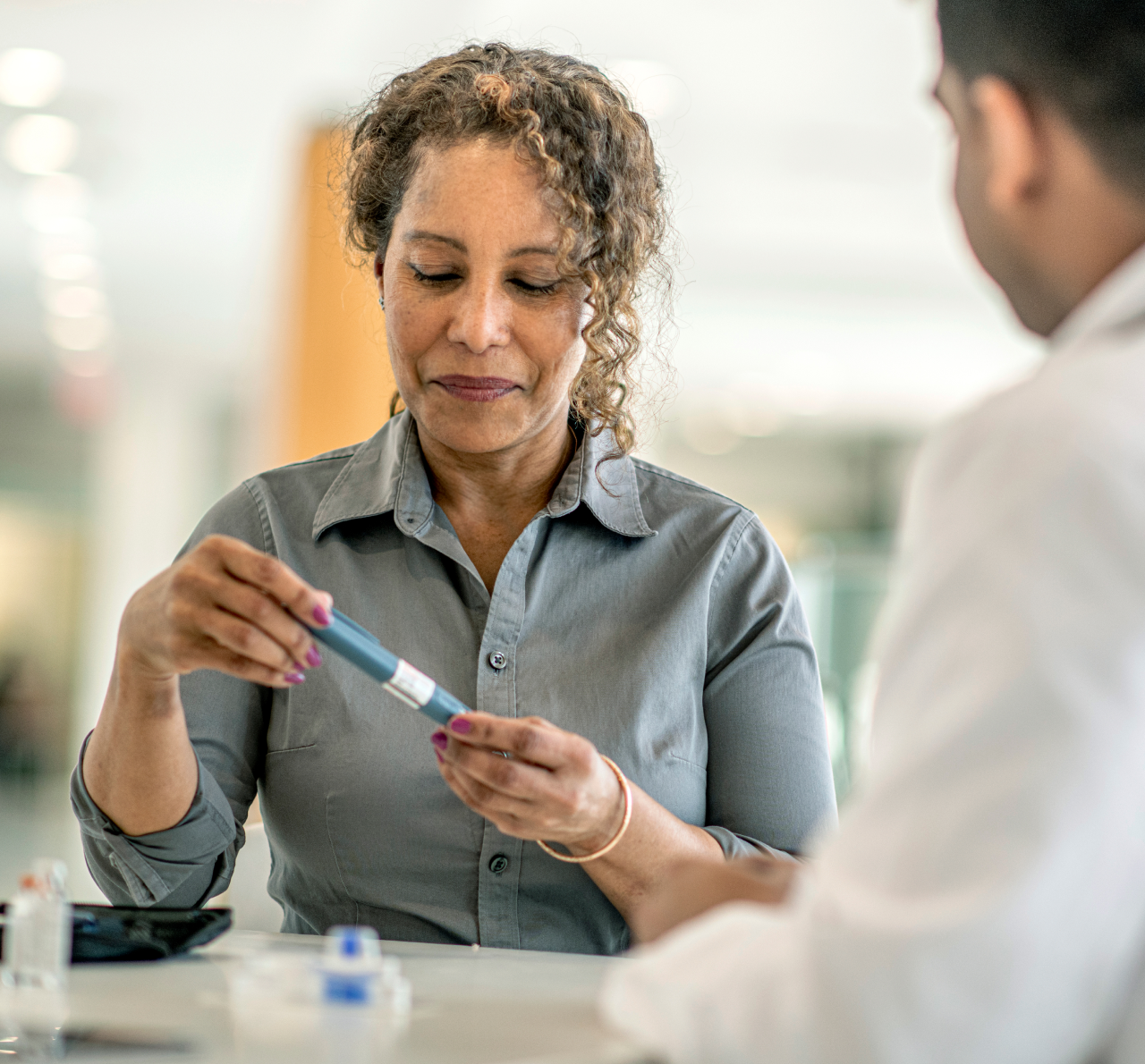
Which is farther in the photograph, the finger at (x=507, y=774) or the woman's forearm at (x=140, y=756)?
the woman's forearm at (x=140, y=756)

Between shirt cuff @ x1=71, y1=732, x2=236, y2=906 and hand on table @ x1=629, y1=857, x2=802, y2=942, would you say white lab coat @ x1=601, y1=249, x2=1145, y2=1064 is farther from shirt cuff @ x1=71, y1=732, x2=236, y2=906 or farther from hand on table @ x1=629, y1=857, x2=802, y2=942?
shirt cuff @ x1=71, y1=732, x2=236, y2=906

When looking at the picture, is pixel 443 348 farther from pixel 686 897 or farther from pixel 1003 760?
pixel 1003 760

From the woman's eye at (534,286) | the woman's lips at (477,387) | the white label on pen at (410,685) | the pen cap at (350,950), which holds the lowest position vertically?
the pen cap at (350,950)

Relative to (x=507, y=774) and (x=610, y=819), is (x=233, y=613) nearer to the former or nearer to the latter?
(x=507, y=774)

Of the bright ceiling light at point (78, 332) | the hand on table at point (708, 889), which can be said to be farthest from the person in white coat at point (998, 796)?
the bright ceiling light at point (78, 332)

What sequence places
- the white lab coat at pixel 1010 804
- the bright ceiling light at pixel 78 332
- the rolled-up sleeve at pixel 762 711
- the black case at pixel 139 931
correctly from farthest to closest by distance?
the bright ceiling light at pixel 78 332 → the rolled-up sleeve at pixel 762 711 → the black case at pixel 139 931 → the white lab coat at pixel 1010 804

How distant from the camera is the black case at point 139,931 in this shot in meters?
1.11

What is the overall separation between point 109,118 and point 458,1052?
501 centimetres

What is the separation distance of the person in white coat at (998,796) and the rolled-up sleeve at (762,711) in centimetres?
77

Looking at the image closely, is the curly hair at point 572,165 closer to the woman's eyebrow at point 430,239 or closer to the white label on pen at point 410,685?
the woman's eyebrow at point 430,239

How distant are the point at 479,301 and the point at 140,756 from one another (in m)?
0.63

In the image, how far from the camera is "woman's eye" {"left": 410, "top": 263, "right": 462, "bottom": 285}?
1.54 m

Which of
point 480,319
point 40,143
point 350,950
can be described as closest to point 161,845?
point 350,950

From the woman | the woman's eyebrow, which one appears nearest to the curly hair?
the woman
